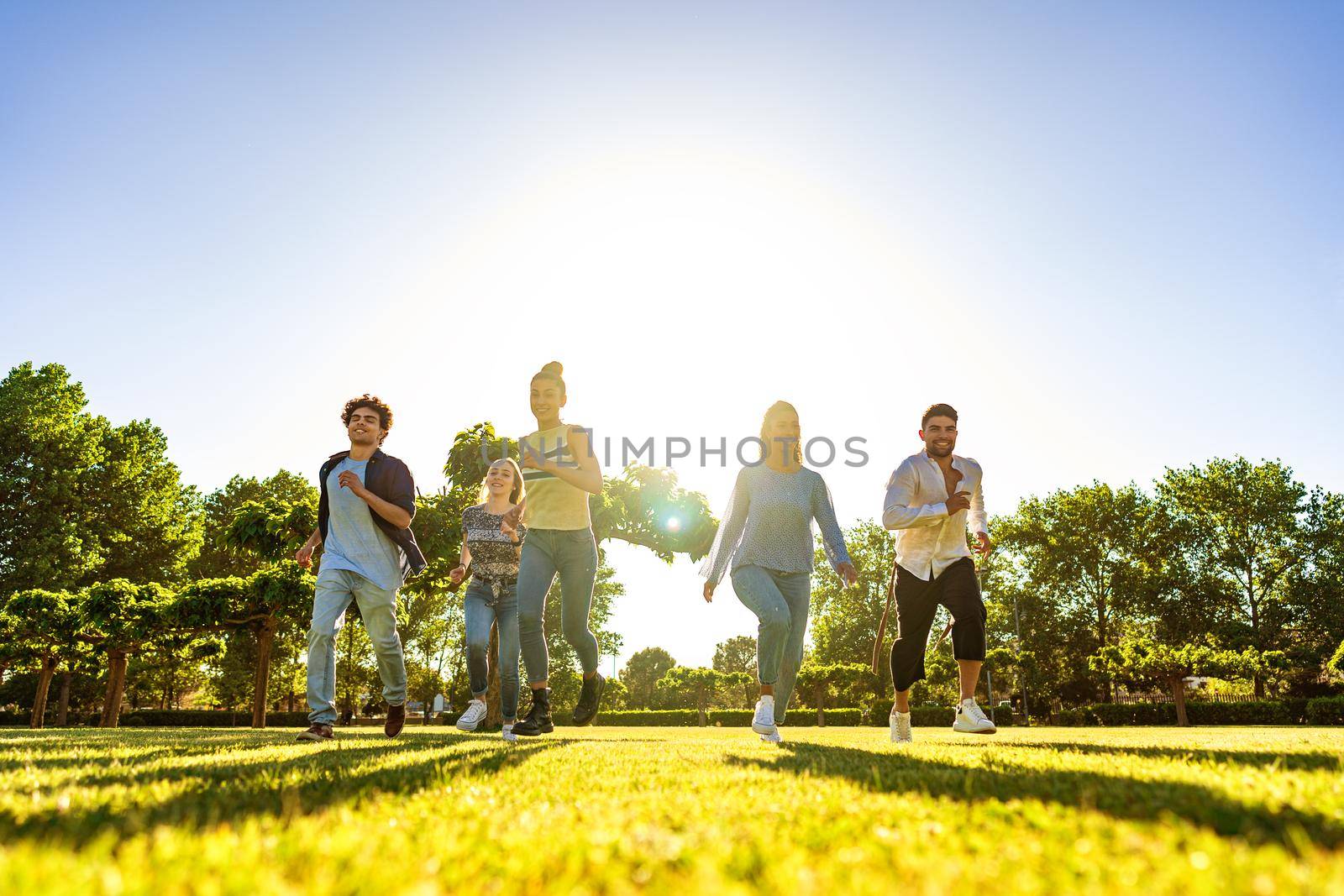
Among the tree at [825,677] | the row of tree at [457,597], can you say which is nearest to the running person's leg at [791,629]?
the row of tree at [457,597]

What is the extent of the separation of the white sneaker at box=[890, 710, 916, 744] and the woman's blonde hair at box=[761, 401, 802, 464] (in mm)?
2444

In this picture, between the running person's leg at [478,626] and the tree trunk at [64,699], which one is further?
the tree trunk at [64,699]

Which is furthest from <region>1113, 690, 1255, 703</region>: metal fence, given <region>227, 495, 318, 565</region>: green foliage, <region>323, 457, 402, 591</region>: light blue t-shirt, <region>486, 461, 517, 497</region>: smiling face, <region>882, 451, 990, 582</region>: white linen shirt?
<region>323, 457, 402, 591</region>: light blue t-shirt

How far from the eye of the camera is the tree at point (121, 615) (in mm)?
19969

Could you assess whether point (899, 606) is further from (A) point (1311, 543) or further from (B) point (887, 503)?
(A) point (1311, 543)

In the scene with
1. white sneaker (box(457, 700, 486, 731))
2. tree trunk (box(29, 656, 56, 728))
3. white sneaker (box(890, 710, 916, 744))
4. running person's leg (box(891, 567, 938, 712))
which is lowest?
tree trunk (box(29, 656, 56, 728))

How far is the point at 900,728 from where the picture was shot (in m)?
6.94

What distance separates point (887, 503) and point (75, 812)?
6.09m

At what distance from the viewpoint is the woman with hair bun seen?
22.9 feet

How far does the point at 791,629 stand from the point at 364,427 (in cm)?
420

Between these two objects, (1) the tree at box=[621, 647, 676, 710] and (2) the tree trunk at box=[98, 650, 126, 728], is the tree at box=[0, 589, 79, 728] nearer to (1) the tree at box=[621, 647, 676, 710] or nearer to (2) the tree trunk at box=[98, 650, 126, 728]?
(2) the tree trunk at box=[98, 650, 126, 728]

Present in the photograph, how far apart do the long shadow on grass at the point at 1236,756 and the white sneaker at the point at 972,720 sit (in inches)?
43.9

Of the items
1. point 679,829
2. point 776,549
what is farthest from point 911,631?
point 679,829

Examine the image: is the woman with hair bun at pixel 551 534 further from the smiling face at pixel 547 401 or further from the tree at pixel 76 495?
the tree at pixel 76 495
